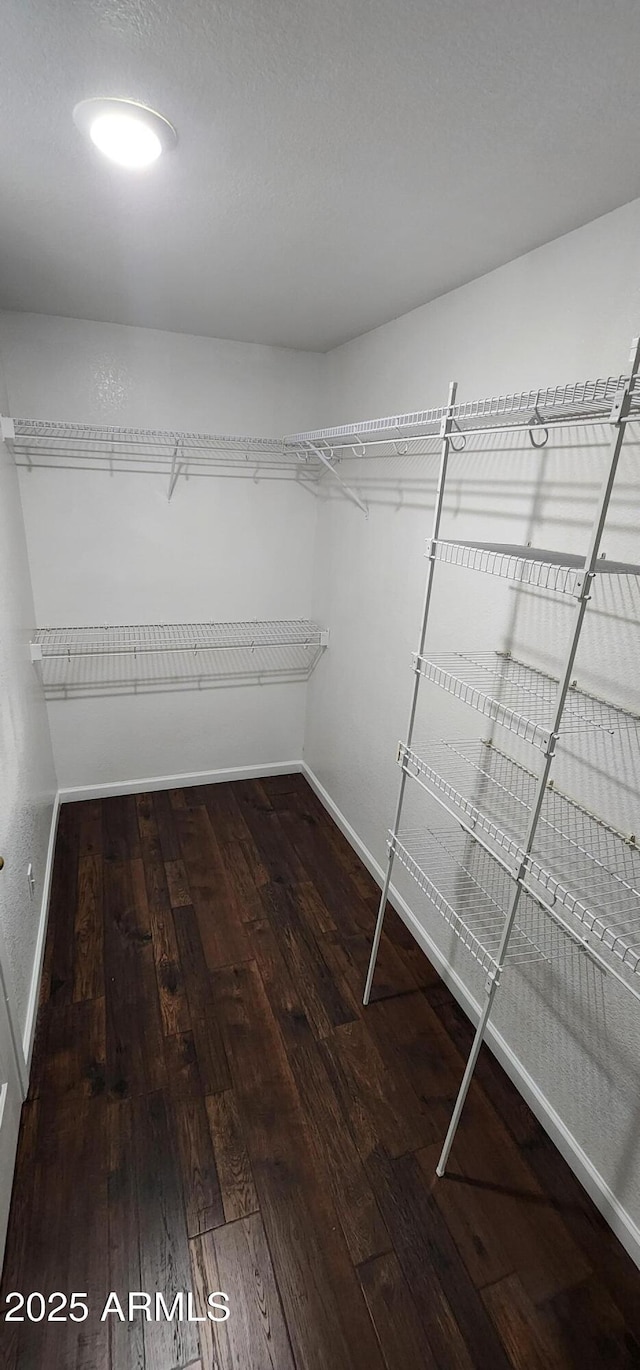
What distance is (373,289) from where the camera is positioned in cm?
193

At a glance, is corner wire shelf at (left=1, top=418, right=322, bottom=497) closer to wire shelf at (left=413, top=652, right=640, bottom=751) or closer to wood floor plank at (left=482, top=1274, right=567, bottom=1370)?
wire shelf at (left=413, top=652, right=640, bottom=751)

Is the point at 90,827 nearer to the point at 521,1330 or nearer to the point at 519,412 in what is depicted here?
the point at 521,1330

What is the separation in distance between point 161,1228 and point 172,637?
233 centimetres

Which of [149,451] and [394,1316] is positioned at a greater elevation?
[149,451]

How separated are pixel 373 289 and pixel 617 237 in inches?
33.5

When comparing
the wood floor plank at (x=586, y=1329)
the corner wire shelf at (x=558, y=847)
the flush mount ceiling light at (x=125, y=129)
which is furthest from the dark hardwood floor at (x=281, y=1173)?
the flush mount ceiling light at (x=125, y=129)

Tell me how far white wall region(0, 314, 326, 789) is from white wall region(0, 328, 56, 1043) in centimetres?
21

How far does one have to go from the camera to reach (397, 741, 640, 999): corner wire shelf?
4.34 ft

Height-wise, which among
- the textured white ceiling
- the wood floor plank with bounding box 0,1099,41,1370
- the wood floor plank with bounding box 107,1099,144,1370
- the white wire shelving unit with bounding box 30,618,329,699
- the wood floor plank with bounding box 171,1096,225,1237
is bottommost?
the wood floor plank with bounding box 171,1096,225,1237

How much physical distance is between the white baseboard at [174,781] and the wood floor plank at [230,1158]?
1.82m

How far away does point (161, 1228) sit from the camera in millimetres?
1428

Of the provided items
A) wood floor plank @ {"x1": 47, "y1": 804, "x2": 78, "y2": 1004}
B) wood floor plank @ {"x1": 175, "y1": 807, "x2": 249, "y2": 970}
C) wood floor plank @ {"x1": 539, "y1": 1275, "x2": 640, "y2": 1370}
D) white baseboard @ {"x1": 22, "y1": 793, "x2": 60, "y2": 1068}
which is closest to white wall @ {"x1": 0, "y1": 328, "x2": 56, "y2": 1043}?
white baseboard @ {"x1": 22, "y1": 793, "x2": 60, "y2": 1068}

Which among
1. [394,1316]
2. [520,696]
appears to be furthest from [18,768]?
[394,1316]

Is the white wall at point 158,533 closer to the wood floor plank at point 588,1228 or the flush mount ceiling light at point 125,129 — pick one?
the flush mount ceiling light at point 125,129
